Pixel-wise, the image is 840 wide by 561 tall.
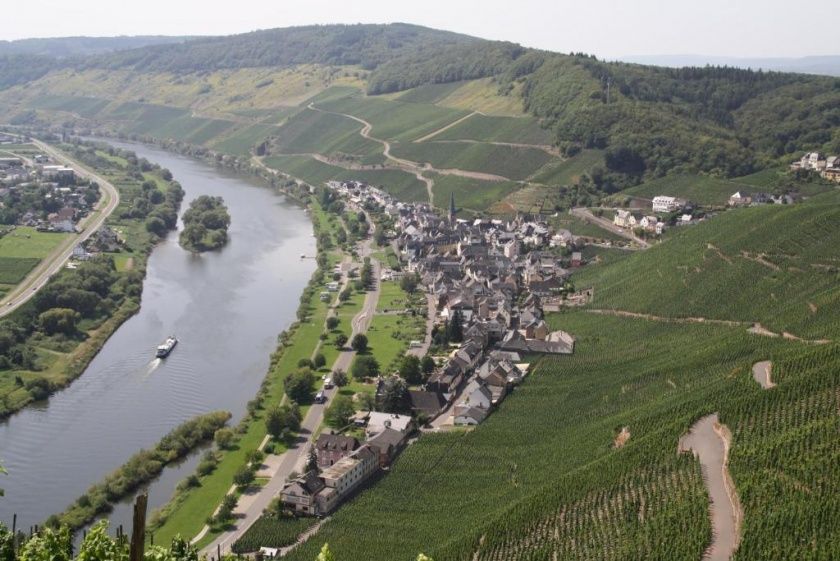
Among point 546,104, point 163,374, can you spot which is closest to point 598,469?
point 163,374

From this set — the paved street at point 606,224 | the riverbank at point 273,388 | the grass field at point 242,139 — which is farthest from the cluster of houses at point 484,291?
the grass field at point 242,139

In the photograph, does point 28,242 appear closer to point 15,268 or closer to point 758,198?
point 15,268

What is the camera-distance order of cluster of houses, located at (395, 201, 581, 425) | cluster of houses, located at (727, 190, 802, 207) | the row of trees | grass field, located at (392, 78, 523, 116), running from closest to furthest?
cluster of houses, located at (395, 201, 581, 425) → cluster of houses, located at (727, 190, 802, 207) → the row of trees → grass field, located at (392, 78, 523, 116)

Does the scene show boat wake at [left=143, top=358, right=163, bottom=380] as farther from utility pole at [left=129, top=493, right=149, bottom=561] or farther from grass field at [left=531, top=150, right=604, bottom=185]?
grass field at [left=531, top=150, right=604, bottom=185]

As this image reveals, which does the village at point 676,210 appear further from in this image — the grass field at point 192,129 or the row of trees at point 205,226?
the grass field at point 192,129

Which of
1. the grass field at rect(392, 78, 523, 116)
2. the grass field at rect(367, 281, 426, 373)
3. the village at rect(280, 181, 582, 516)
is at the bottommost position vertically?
the grass field at rect(367, 281, 426, 373)

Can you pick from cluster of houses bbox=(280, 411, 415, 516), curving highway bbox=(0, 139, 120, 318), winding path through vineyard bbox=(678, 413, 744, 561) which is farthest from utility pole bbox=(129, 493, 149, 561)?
curving highway bbox=(0, 139, 120, 318)
